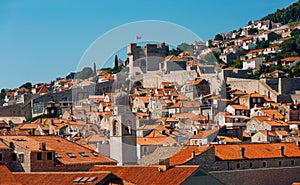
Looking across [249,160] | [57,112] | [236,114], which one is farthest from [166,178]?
[57,112]

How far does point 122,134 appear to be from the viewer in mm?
24578

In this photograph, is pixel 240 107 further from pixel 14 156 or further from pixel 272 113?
pixel 14 156

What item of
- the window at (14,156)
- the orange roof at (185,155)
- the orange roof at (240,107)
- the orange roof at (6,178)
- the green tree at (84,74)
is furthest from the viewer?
the orange roof at (240,107)

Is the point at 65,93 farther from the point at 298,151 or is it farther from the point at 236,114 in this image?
the point at 298,151

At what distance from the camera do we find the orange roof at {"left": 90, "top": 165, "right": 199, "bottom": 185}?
20.4m

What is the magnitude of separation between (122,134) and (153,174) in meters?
3.43

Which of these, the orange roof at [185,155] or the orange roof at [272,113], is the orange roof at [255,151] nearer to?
the orange roof at [185,155]

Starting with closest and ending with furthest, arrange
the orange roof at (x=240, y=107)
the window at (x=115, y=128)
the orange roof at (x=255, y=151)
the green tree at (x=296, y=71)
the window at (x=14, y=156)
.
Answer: the window at (x=14, y=156)
the window at (x=115, y=128)
the orange roof at (x=255, y=151)
the orange roof at (x=240, y=107)
the green tree at (x=296, y=71)

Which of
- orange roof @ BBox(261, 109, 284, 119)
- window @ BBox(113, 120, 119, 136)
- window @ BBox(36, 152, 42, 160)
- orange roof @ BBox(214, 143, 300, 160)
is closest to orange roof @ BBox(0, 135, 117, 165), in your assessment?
window @ BBox(36, 152, 42, 160)

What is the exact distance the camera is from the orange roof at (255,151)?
94.6 ft

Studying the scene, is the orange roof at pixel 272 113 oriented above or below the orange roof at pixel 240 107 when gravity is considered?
below

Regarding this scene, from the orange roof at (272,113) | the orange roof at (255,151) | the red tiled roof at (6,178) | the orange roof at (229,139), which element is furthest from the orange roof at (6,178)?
the orange roof at (272,113)

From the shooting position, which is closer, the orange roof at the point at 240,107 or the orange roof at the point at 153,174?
the orange roof at the point at 153,174

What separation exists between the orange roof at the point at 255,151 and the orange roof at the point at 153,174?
686 centimetres
